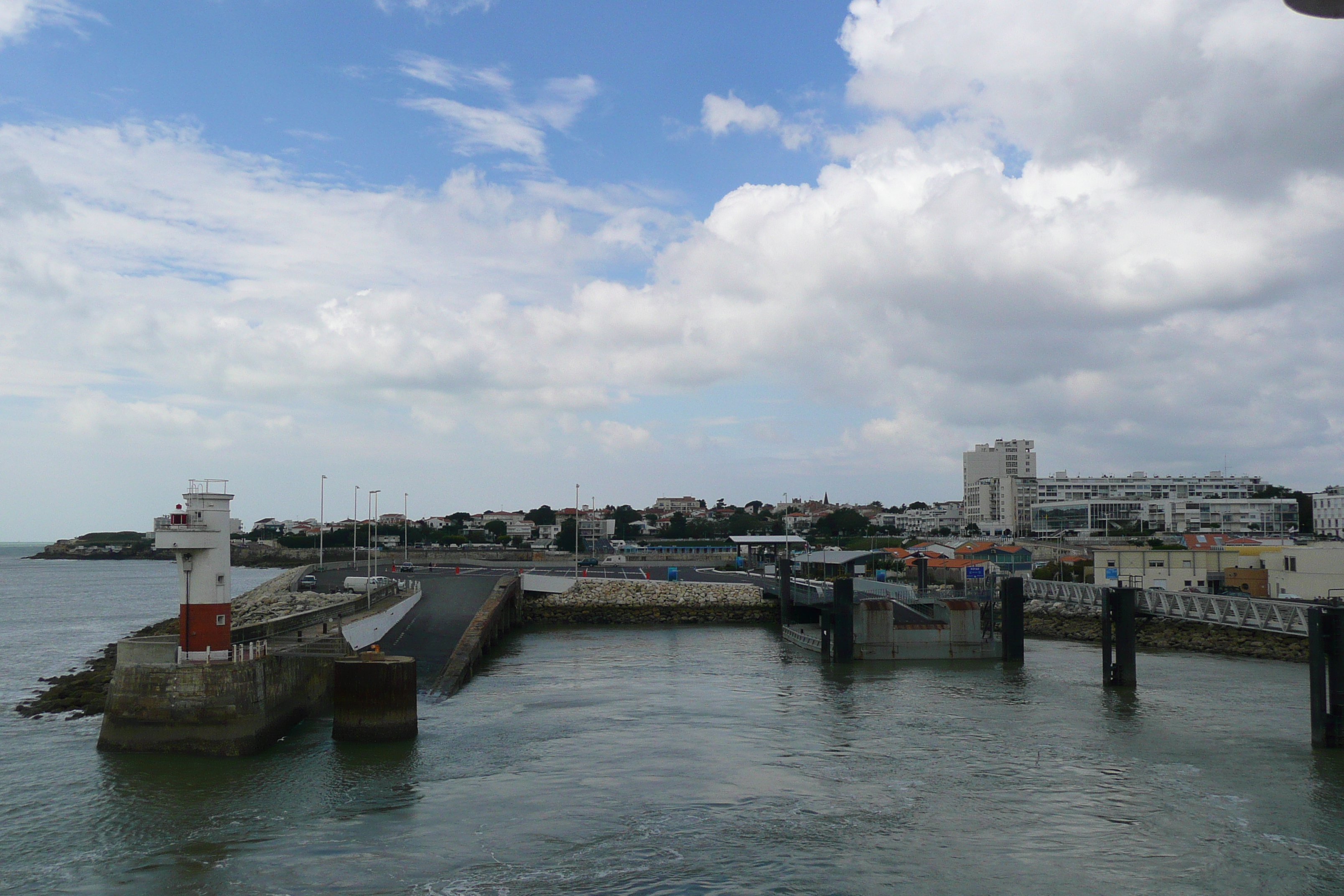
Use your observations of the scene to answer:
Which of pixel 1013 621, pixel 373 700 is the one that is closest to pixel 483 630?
pixel 373 700

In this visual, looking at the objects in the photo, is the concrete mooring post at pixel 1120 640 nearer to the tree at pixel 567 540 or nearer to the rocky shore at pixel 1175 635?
the rocky shore at pixel 1175 635

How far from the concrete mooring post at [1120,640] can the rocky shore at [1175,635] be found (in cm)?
877

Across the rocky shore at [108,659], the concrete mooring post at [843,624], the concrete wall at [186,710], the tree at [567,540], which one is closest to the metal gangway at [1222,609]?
the concrete mooring post at [843,624]

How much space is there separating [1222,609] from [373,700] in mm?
33056

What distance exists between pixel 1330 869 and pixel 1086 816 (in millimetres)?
3642

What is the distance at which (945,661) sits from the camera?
1451 inches

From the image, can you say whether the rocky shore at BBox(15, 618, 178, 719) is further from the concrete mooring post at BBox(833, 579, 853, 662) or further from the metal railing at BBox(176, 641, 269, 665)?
the concrete mooring post at BBox(833, 579, 853, 662)

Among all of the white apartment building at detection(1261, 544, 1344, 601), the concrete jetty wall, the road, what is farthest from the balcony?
the white apartment building at detection(1261, 544, 1344, 601)

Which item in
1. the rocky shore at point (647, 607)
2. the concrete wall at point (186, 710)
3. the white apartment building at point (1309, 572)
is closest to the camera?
the concrete wall at point (186, 710)

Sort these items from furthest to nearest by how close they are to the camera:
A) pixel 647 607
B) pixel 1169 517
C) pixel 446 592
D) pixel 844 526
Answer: pixel 844 526
pixel 1169 517
pixel 647 607
pixel 446 592

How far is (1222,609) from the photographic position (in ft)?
125

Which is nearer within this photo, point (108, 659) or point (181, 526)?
point (181, 526)

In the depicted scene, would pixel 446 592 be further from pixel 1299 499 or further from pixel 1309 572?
pixel 1299 499

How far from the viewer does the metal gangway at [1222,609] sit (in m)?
34.2
